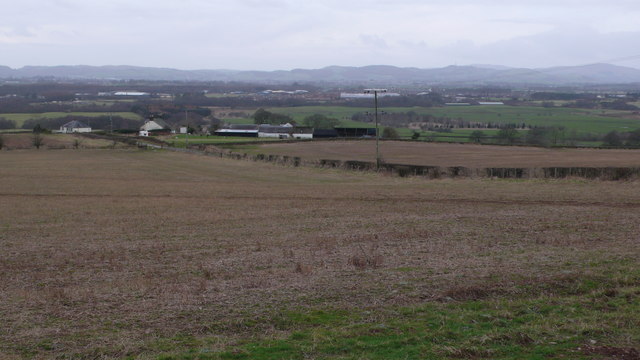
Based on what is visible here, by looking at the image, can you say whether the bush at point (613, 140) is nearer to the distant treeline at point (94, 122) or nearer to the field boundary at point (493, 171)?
the field boundary at point (493, 171)

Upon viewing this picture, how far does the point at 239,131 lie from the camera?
337ft

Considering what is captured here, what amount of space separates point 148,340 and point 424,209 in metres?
17.8

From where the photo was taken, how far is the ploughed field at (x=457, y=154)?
50688 mm

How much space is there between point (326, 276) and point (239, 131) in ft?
297

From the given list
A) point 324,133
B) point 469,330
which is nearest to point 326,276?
point 469,330

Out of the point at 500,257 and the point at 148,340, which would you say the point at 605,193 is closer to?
the point at 500,257

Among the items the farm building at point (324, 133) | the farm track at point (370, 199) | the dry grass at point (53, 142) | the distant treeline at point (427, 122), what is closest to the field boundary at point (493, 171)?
the farm track at point (370, 199)

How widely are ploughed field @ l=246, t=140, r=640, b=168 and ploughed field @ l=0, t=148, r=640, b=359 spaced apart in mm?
20042

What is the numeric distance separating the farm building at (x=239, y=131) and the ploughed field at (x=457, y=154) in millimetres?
22006

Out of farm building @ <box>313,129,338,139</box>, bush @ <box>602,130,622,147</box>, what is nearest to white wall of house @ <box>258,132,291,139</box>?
farm building @ <box>313,129,338,139</box>

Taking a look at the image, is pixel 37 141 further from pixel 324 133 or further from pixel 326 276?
pixel 326 276

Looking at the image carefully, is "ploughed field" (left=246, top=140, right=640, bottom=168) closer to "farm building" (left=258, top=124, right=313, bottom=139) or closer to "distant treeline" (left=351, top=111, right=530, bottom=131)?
"farm building" (left=258, top=124, right=313, bottom=139)

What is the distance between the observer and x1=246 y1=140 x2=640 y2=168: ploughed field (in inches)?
1996

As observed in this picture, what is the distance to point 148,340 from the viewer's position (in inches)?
377
